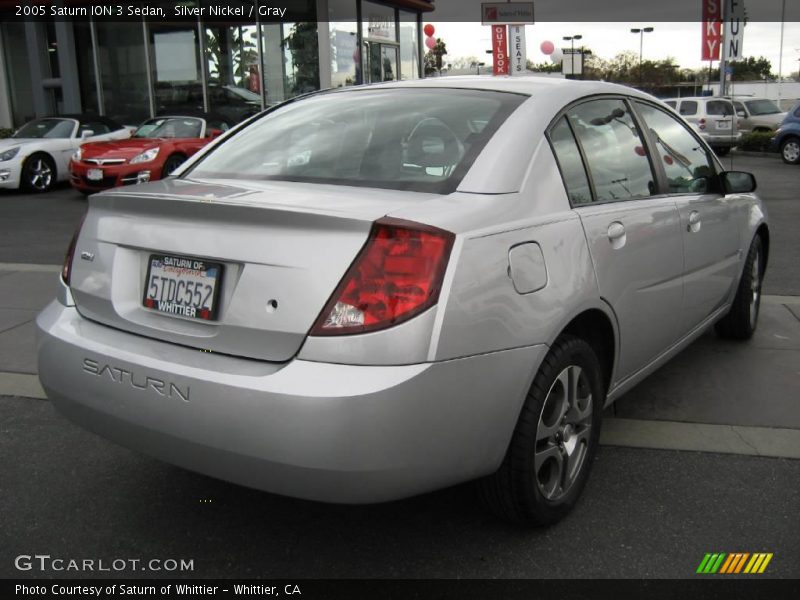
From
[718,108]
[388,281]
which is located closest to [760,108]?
[718,108]

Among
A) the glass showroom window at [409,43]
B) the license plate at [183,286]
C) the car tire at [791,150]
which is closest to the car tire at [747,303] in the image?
the license plate at [183,286]

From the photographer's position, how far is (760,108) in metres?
26.0

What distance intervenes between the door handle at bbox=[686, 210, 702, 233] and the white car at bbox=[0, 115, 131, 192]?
12986 mm

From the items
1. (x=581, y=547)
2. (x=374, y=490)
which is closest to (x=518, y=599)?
(x=581, y=547)

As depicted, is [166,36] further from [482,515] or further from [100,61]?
[482,515]

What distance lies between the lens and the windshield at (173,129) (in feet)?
45.4

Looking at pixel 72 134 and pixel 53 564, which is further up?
pixel 72 134

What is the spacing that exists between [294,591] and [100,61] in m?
22.1

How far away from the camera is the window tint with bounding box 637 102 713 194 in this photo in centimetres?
385

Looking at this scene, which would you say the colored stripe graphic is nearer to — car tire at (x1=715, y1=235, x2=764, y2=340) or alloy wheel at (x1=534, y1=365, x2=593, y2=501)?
alloy wheel at (x1=534, y1=365, x2=593, y2=501)

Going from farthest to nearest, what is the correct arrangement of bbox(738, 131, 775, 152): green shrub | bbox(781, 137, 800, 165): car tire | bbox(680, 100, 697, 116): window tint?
bbox(680, 100, 697, 116): window tint, bbox(738, 131, 775, 152): green shrub, bbox(781, 137, 800, 165): car tire

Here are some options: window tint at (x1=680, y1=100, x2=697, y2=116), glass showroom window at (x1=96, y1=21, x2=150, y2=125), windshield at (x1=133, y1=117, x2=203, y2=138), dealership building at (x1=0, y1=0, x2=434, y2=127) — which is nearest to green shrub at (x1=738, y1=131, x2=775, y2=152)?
window tint at (x1=680, y1=100, x2=697, y2=116)

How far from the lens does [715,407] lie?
4047 mm

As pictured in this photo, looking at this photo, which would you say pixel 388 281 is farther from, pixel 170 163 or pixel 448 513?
pixel 170 163
